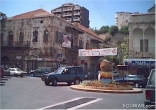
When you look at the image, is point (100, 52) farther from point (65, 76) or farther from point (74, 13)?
point (74, 13)

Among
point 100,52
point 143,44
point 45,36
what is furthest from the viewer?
point 45,36

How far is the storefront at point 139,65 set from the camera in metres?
28.5

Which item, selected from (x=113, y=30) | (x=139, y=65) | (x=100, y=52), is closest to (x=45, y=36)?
(x=100, y=52)

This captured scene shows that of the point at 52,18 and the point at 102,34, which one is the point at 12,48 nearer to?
the point at 52,18

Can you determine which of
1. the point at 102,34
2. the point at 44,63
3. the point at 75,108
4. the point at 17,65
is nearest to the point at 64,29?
the point at 44,63

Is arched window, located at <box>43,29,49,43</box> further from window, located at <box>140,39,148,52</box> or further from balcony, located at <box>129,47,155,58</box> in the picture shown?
window, located at <box>140,39,148,52</box>

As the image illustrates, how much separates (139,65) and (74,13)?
59.0 m

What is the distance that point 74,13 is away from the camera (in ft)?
276

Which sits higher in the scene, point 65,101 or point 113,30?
point 113,30

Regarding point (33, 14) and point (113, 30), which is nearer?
point (33, 14)

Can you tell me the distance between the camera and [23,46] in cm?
3903

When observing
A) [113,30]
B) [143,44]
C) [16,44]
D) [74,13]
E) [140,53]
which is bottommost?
[140,53]

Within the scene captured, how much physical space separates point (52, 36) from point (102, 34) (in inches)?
1987

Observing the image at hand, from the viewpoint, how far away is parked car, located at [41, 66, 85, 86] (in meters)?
19.5
